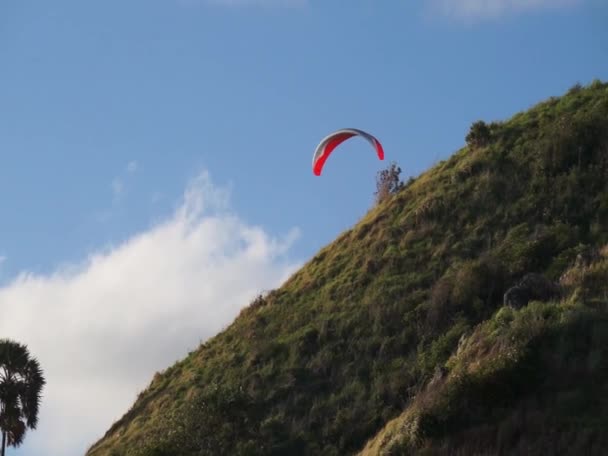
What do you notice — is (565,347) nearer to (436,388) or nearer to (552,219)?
(436,388)

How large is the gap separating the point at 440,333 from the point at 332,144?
53.1ft

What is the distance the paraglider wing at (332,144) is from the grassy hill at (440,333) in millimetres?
2288

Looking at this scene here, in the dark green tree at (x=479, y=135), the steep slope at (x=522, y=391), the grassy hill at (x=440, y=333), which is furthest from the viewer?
the dark green tree at (x=479, y=135)

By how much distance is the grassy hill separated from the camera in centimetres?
2720

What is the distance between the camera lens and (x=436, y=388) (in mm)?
28875

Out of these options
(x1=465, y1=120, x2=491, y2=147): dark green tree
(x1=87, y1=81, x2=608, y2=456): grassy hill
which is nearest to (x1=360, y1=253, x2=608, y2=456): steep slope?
(x1=87, y1=81, x2=608, y2=456): grassy hill

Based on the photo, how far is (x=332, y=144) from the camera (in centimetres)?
4712

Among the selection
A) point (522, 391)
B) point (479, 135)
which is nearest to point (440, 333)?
point (522, 391)

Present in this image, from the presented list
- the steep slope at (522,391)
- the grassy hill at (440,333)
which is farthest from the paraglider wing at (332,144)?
the steep slope at (522,391)

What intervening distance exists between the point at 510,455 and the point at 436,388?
4207 mm

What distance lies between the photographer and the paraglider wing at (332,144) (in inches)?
1786

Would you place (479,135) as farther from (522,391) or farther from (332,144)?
(522,391)

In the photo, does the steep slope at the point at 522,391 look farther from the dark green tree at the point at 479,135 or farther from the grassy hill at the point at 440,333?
the dark green tree at the point at 479,135

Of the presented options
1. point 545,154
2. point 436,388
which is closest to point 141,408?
point 436,388
